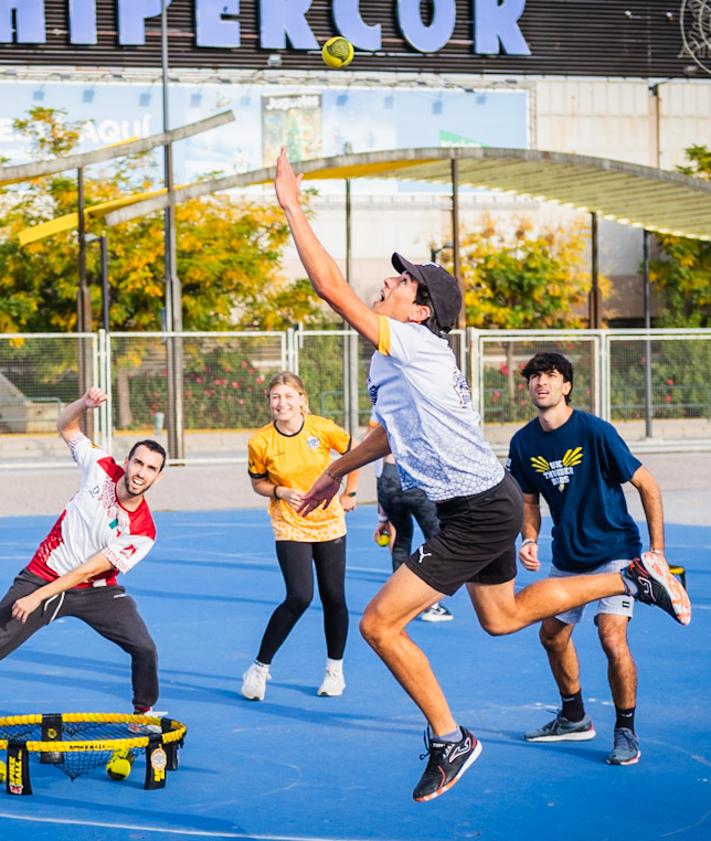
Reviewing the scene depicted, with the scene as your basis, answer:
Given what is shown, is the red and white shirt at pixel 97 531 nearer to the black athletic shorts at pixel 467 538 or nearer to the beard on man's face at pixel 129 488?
the beard on man's face at pixel 129 488

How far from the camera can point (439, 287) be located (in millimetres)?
6172

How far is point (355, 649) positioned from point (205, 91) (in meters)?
42.4

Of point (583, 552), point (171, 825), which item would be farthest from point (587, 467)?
point (171, 825)

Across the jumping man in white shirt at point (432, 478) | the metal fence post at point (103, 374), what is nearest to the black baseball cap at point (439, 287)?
the jumping man in white shirt at point (432, 478)

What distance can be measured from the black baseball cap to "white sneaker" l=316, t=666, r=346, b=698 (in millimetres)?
3168

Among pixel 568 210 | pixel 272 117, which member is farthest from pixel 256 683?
pixel 568 210

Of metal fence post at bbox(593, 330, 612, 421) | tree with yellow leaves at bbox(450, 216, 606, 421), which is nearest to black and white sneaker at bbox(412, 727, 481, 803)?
metal fence post at bbox(593, 330, 612, 421)

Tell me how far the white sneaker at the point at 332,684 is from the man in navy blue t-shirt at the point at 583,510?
60.7 inches

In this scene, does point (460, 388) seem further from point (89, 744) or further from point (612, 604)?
point (89, 744)

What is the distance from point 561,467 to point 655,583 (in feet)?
2.58

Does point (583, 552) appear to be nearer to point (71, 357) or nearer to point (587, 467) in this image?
point (587, 467)

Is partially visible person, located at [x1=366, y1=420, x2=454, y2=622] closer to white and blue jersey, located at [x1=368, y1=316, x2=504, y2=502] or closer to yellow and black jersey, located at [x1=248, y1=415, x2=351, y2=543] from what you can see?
yellow and black jersey, located at [x1=248, y1=415, x2=351, y2=543]

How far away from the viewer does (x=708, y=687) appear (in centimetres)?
885

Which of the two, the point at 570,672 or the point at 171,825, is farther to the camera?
the point at 570,672
